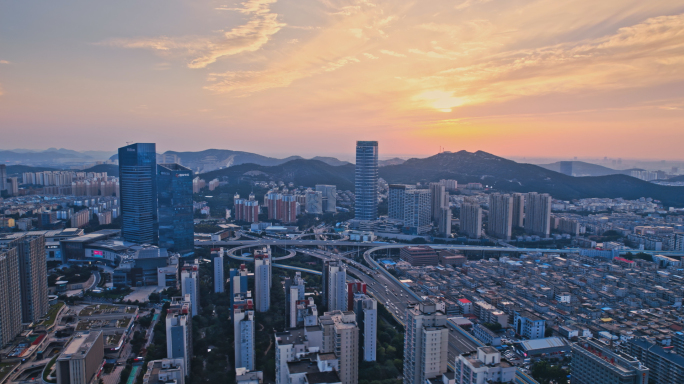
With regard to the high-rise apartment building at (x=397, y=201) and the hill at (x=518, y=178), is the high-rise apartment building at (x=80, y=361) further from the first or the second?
the hill at (x=518, y=178)

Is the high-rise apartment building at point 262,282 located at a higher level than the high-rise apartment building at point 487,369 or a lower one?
lower

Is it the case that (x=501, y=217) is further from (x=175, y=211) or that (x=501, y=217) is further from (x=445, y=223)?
(x=175, y=211)

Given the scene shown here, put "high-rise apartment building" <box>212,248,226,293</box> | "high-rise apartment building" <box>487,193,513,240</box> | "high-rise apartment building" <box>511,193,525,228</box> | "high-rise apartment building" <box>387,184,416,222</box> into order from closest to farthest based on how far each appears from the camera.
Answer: "high-rise apartment building" <box>212,248,226,293</box> → "high-rise apartment building" <box>487,193,513,240</box> → "high-rise apartment building" <box>511,193,525,228</box> → "high-rise apartment building" <box>387,184,416,222</box>

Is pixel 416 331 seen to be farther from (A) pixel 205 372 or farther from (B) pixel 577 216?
(B) pixel 577 216

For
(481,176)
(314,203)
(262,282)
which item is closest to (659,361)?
(262,282)

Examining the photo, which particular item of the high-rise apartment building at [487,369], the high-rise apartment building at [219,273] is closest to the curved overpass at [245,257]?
the high-rise apartment building at [219,273]

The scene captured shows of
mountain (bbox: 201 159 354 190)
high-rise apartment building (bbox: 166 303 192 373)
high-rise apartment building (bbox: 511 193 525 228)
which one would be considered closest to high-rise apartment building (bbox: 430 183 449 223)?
high-rise apartment building (bbox: 511 193 525 228)

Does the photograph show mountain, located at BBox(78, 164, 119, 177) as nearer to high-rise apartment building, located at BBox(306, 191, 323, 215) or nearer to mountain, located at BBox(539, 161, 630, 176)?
high-rise apartment building, located at BBox(306, 191, 323, 215)
